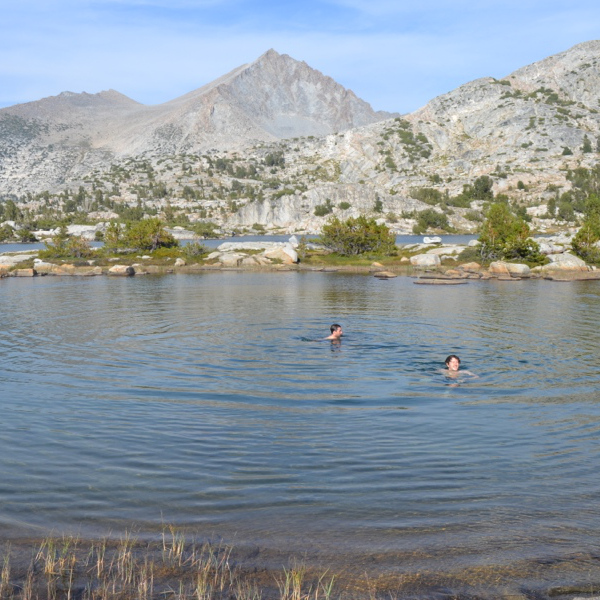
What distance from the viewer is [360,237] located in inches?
3725

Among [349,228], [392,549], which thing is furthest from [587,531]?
[349,228]

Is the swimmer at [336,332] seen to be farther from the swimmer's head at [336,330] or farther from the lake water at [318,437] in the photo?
the lake water at [318,437]

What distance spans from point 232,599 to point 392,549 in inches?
119

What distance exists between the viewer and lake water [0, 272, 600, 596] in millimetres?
11375

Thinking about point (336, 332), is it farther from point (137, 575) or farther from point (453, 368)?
point (137, 575)

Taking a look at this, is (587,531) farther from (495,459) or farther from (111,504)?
(111,504)

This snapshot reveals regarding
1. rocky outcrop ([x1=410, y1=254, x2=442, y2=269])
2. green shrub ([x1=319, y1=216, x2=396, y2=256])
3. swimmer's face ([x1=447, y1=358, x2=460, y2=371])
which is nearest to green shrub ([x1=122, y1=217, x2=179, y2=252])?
green shrub ([x1=319, y1=216, x2=396, y2=256])

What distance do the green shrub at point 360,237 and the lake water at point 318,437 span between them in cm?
5586

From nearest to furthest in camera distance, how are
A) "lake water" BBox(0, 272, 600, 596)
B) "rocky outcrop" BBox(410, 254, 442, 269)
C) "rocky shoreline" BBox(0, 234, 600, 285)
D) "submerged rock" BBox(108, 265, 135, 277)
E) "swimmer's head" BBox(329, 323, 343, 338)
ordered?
"lake water" BBox(0, 272, 600, 596), "swimmer's head" BBox(329, 323, 343, 338), "rocky shoreline" BBox(0, 234, 600, 285), "submerged rock" BBox(108, 265, 135, 277), "rocky outcrop" BBox(410, 254, 442, 269)

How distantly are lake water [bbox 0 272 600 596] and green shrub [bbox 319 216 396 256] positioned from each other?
55.9 m

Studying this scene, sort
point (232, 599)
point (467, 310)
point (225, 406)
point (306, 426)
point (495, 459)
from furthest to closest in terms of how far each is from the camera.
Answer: point (467, 310) → point (225, 406) → point (306, 426) → point (495, 459) → point (232, 599)

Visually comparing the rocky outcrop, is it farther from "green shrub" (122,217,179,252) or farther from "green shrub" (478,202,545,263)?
"green shrub" (122,217,179,252)

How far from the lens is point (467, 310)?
1756 inches

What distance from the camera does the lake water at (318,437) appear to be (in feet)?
37.3
